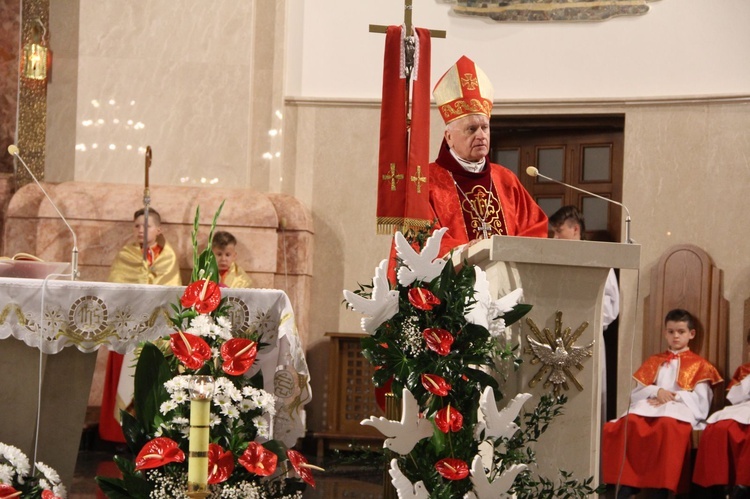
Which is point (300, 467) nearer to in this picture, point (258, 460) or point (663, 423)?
point (258, 460)

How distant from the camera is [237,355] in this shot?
11.7 ft

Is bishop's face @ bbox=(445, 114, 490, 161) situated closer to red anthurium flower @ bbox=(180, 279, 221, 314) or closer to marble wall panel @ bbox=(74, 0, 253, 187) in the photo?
red anthurium flower @ bbox=(180, 279, 221, 314)

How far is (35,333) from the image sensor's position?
4.06 metres

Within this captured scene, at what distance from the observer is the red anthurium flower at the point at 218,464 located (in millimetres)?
3543

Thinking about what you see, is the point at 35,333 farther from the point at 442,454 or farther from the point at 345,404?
the point at 345,404

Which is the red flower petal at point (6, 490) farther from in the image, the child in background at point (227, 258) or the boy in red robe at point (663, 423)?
the child in background at point (227, 258)

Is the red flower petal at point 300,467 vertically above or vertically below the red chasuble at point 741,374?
below

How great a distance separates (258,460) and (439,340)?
0.83 metres

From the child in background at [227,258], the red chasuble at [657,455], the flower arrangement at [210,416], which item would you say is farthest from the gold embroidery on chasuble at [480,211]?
the child in background at [227,258]

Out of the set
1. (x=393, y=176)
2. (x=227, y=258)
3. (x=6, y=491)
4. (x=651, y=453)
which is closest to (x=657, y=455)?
(x=651, y=453)

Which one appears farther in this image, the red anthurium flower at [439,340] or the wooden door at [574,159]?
the wooden door at [574,159]

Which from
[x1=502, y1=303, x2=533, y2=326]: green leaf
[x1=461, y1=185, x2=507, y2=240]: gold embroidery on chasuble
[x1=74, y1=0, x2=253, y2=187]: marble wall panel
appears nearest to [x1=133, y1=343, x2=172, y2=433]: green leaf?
[x1=502, y1=303, x2=533, y2=326]: green leaf

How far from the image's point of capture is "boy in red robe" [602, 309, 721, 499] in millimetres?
6262

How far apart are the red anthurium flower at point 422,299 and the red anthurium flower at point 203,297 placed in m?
0.71
